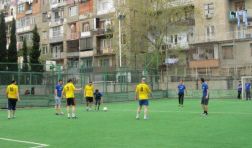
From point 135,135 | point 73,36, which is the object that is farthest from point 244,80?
point 73,36

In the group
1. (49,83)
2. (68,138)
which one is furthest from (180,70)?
(68,138)

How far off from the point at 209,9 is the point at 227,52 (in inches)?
254

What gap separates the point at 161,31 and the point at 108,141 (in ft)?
136

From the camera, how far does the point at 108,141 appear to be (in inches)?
488

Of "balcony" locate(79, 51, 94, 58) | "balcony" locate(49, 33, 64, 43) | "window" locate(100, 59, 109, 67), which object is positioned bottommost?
"window" locate(100, 59, 109, 67)

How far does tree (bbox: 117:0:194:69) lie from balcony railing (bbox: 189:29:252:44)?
374 cm

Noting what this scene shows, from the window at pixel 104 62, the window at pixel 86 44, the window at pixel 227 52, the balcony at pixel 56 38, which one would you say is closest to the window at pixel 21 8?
the balcony at pixel 56 38

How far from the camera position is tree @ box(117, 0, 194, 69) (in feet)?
170

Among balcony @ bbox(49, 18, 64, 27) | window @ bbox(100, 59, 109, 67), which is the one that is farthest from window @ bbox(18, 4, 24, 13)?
window @ bbox(100, 59, 109, 67)

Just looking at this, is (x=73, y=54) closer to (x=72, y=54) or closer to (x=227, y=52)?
(x=72, y=54)

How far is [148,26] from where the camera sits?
52156 mm

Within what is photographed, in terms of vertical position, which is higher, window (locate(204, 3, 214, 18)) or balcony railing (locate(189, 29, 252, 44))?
window (locate(204, 3, 214, 18))

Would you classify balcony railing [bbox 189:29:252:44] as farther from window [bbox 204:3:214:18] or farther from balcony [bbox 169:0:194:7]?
balcony [bbox 169:0:194:7]

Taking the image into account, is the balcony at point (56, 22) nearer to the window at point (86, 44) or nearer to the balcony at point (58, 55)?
the balcony at point (58, 55)
